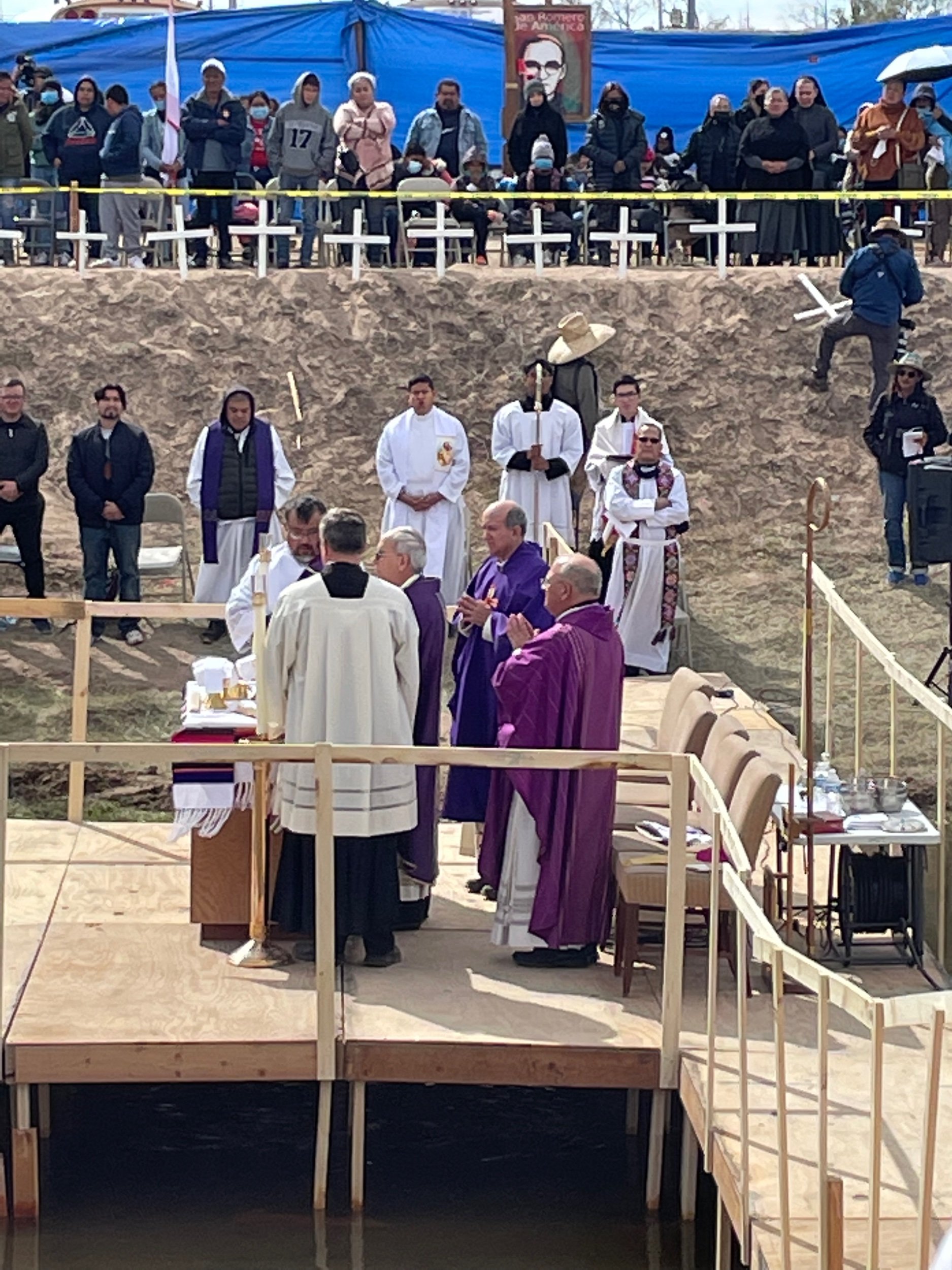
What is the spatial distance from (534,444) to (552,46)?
10465mm

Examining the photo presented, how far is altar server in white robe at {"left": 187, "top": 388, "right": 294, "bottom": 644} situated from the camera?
13945 mm

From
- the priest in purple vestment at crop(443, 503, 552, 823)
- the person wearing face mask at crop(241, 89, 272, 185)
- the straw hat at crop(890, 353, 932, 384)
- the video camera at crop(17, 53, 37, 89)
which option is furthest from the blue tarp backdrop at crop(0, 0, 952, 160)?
the priest in purple vestment at crop(443, 503, 552, 823)

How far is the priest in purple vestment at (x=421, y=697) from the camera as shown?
8609 millimetres

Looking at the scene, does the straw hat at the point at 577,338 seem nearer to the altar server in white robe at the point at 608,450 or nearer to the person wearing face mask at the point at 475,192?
the altar server in white robe at the point at 608,450

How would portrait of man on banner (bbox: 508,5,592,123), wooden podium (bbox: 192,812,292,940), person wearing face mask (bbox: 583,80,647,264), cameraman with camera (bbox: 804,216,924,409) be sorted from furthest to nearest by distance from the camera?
portrait of man on banner (bbox: 508,5,592,123), person wearing face mask (bbox: 583,80,647,264), cameraman with camera (bbox: 804,216,924,409), wooden podium (bbox: 192,812,292,940)

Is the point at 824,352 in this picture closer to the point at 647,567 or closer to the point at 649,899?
the point at 647,567

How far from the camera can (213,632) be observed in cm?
1475

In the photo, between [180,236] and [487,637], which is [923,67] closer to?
[180,236]

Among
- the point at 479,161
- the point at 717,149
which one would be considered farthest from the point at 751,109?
the point at 479,161

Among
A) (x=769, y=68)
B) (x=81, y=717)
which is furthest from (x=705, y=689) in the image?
(x=769, y=68)

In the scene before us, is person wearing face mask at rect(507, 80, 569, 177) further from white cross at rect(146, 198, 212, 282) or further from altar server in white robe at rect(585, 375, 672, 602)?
altar server in white robe at rect(585, 375, 672, 602)

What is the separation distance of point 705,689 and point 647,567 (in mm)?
4247

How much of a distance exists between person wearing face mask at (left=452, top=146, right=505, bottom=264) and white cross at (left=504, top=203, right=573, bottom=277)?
A: 30cm

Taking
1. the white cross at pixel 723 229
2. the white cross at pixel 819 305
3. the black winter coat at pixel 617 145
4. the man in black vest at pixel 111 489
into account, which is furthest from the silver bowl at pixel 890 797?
the black winter coat at pixel 617 145
